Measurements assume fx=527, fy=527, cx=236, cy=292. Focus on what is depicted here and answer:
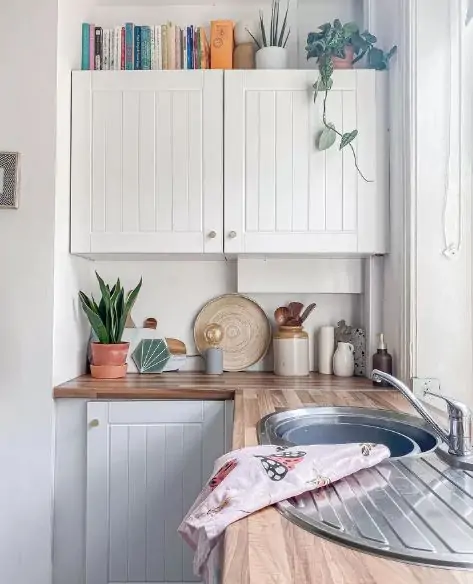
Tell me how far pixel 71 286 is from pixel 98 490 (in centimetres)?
78

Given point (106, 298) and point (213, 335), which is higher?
point (106, 298)

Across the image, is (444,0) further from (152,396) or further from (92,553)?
(92,553)

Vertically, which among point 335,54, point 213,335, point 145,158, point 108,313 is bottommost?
point 213,335

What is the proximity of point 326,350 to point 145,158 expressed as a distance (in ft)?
3.66

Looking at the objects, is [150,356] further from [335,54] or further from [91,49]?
[335,54]

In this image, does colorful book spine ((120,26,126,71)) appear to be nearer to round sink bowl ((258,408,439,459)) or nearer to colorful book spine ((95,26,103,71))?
colorful book spine ((95,26,103,71))

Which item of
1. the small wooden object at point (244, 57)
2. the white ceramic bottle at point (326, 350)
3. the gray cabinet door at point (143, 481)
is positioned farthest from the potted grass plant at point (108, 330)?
the small wooden object at point (244, 57)

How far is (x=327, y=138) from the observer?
6.72 ft

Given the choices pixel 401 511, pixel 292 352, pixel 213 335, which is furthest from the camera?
pixel 213 335

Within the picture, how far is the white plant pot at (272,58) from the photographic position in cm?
216

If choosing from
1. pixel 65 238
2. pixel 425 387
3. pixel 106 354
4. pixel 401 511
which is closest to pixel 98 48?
pixel 65 238

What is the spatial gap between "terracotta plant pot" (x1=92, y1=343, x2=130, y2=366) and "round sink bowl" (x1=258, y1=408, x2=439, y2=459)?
0.83 meters

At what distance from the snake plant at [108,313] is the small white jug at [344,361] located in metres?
0.90

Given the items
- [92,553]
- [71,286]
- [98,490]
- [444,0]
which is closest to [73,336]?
[71,286]
